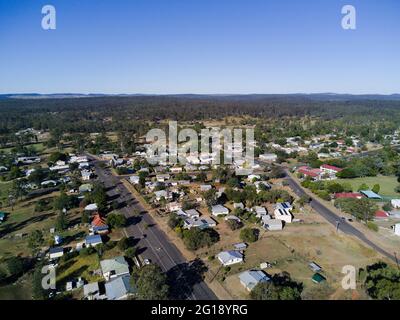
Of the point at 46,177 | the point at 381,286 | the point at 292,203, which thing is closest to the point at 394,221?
the point at 292,203

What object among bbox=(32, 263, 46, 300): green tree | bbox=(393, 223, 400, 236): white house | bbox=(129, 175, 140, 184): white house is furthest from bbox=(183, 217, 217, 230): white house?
bbox=(393, 223, 400, 236): white house

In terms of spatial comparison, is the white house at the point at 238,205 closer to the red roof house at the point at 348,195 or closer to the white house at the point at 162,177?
the red roof house at the point at 348,195

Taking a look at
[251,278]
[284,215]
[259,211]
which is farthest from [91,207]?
[284,215]

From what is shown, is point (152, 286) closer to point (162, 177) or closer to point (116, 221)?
point (116, 221)

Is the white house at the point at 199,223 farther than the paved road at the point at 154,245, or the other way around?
the white house at the point at 199,223

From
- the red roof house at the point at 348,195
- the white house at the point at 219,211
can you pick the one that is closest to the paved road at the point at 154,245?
the white house at the point at 219,211
